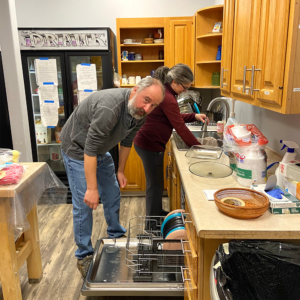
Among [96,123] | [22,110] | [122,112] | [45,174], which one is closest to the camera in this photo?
[96,123]

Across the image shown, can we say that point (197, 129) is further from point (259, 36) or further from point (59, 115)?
point (59, 115)

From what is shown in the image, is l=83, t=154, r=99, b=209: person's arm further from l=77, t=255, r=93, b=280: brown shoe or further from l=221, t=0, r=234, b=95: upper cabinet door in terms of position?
l=221, t=0, r=234, b=95: upper cabinet door

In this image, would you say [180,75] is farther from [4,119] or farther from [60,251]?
[4,119]

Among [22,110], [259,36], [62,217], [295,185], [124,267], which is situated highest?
[259,36]

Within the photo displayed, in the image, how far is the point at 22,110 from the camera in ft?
8.33

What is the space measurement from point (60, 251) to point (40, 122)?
6.14ft

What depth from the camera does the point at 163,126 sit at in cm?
240

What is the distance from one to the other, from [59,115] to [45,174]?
6.54 ft

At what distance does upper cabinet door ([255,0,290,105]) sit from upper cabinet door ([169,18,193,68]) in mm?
2073

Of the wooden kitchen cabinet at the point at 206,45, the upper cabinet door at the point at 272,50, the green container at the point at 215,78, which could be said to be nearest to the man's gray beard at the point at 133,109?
the upper cabinet door at the point at 272,50

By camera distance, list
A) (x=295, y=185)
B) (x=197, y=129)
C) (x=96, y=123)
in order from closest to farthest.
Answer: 1. (x=295, y=185)
2. (x=96, y=123)
3. (x=197, y=129)

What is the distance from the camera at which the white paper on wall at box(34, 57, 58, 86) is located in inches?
133

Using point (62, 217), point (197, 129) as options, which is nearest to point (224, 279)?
point (197, 129)

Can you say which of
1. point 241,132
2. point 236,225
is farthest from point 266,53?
point 236,225
